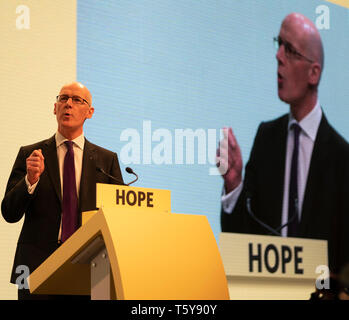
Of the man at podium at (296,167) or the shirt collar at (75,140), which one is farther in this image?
the man at podium at (296,167)

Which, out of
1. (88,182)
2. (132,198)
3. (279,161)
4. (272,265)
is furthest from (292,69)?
(132,198)

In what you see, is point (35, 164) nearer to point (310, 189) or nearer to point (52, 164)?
point (52, 164)

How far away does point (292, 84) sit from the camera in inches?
189

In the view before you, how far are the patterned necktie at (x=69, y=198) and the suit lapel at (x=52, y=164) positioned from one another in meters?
Answer: 0.03

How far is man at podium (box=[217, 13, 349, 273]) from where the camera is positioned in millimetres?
4465

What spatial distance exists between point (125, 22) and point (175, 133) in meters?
0.78

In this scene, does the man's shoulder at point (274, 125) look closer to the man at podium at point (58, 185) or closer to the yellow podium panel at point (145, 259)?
the man at podium at point (58, 185)

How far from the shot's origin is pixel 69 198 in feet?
8.40

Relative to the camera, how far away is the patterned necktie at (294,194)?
4543 millimetres

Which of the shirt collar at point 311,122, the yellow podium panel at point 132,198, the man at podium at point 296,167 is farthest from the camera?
the shirt collar at point 311,122

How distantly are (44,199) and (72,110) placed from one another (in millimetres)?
400

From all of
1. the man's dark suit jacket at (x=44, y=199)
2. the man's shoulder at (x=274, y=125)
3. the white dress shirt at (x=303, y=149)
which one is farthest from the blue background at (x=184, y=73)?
the man's dark suit jacket at (x=44, y=199)
